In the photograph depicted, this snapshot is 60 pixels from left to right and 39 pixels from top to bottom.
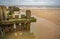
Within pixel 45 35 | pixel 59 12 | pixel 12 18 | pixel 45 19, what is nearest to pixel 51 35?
pixel 45 35

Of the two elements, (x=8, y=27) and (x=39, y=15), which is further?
(x=8, y=27)

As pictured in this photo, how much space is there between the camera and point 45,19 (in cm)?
115

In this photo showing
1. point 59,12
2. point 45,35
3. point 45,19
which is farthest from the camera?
point 45,35

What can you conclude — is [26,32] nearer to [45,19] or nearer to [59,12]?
[45,19]

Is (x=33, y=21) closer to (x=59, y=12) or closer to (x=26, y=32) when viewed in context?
(x=26, y=32)

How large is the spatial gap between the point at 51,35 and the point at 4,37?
489 mm

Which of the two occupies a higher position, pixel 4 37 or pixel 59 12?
pixel 59 12

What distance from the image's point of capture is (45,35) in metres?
1.25

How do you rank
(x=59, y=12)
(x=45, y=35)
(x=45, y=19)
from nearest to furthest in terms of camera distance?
(x=59, y=12), (x=45, y=19), (x=45, y=35)

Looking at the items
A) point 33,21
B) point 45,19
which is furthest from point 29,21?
point 45,19

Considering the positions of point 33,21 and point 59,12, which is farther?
point 33,21

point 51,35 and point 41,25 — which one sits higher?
point 41,25

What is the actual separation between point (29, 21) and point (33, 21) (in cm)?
4

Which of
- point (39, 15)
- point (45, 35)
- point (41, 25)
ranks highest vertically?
point (39, 15)
